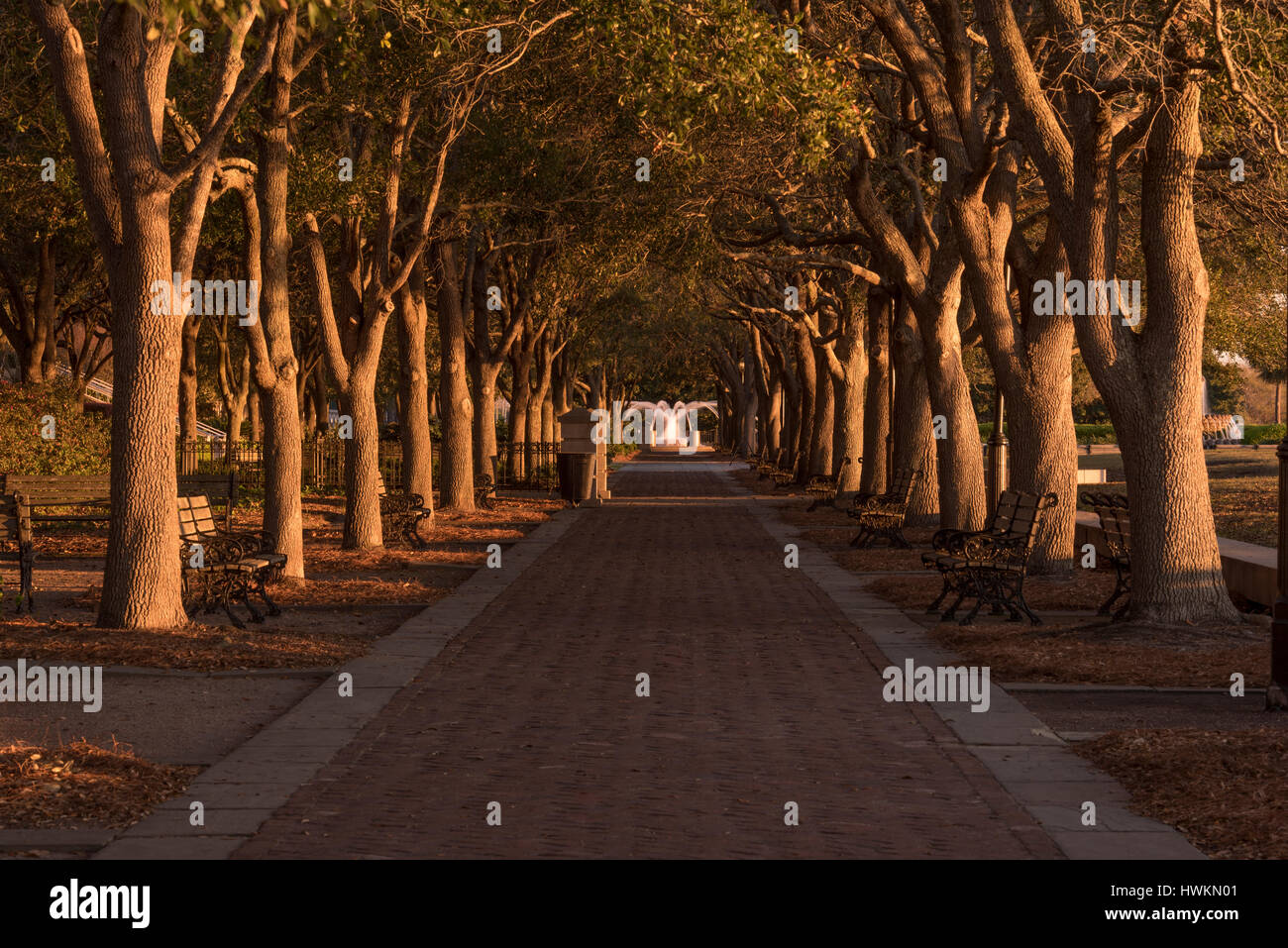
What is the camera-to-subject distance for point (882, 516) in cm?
2317

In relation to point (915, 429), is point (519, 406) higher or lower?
higher

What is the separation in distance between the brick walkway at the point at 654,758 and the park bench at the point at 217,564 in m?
2.13

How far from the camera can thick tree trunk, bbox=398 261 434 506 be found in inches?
1013

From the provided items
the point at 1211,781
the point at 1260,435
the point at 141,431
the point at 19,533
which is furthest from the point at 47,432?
the point at 1260,435

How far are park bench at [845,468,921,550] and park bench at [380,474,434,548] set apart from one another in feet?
22.3

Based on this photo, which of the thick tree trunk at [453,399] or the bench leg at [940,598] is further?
the thick tree trunk at [453,399]

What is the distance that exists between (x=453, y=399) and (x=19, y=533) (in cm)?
1397

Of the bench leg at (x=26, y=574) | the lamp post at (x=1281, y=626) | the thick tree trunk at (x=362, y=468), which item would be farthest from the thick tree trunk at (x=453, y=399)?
the lamp post at (x=1281, y=626)

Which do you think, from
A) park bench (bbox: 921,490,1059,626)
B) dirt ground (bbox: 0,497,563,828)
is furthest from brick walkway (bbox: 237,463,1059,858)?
park bench (bbox: 921,490,1059,626)

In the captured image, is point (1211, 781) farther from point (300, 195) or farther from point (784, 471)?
point (784, 471)

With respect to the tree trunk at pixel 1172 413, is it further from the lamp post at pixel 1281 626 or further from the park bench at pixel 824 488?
the park bench at pixel 824 488

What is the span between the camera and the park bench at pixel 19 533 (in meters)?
14.9

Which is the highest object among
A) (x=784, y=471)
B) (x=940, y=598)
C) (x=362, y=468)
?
(x=362, y=468)
